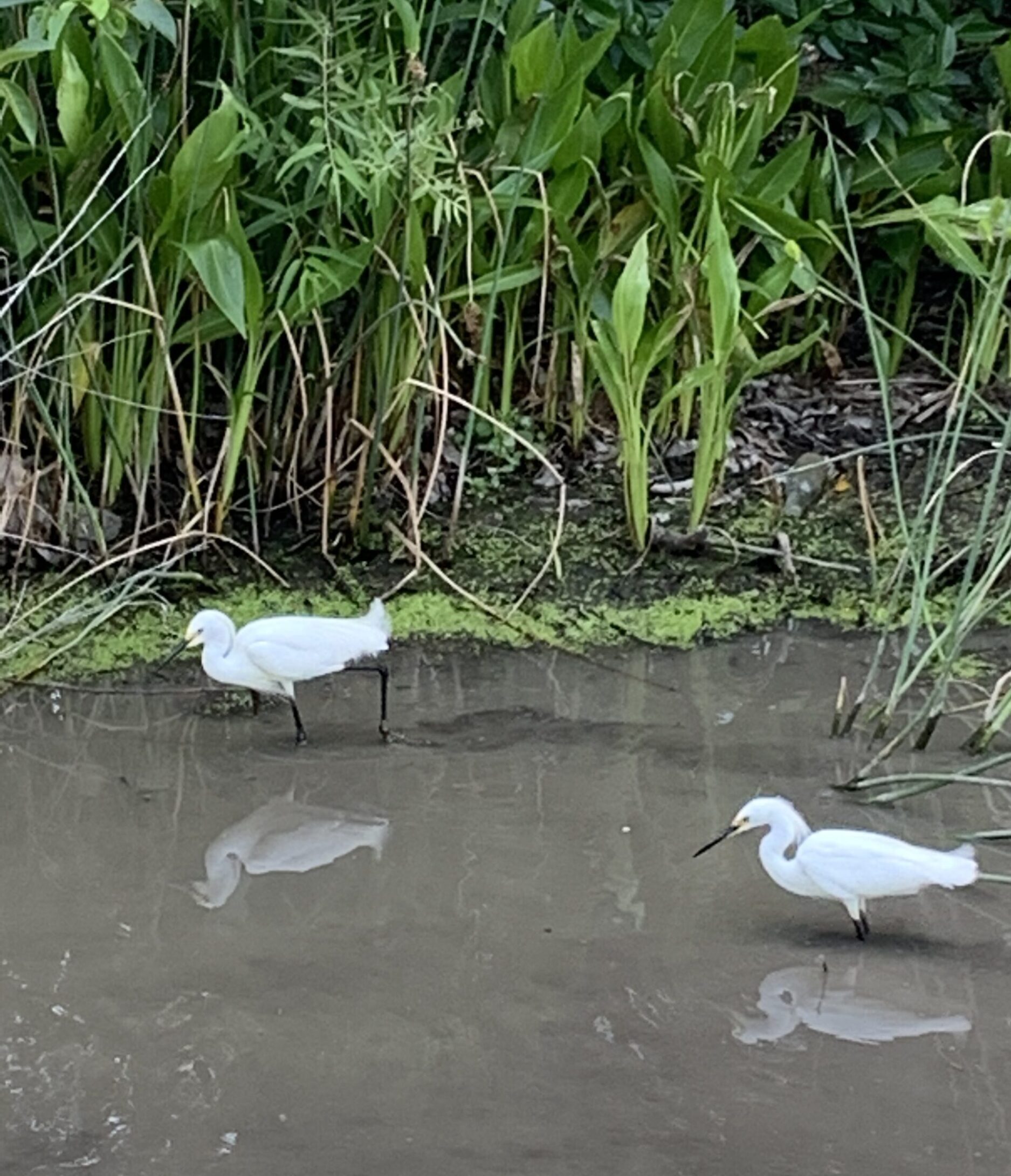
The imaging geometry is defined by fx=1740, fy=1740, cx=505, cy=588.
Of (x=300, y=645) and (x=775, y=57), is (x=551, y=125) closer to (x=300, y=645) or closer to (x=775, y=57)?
(x=775, y=57)

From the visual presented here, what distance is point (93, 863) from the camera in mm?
3344

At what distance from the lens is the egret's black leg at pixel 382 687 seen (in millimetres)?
3930

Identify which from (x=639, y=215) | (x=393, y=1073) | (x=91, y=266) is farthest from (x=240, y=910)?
(x=639, y=215)

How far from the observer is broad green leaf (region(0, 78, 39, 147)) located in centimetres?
413

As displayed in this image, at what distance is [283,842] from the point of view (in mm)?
3434

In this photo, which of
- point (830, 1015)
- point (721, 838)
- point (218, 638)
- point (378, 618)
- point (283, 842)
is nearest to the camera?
point (830, 1015)

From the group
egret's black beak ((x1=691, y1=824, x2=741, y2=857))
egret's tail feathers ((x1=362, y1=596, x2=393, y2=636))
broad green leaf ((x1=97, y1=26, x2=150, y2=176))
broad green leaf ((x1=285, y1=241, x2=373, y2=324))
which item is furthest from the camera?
broad green leaf ((x1=285, y1=241, x2=373, y2=324))

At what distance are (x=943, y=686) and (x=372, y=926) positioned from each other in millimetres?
1293

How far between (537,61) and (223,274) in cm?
115

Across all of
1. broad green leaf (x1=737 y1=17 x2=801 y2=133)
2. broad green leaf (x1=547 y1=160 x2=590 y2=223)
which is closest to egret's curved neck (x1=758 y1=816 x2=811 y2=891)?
broad green leaf (x1=547 y1=160 x2=590 y2=223)

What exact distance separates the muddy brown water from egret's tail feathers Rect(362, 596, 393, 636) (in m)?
0.19

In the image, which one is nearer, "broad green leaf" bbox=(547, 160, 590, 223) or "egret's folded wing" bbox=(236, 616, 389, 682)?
"egret's folded wing" bbox=(236, 616, 389, 682)

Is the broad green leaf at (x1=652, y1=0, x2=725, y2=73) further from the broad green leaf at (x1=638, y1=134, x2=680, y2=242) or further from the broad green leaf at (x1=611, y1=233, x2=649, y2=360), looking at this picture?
the broad green leaf at (x1=611, y1=233, x2=649, y2=360)

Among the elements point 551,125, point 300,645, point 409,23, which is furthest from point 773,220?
point 300,645
